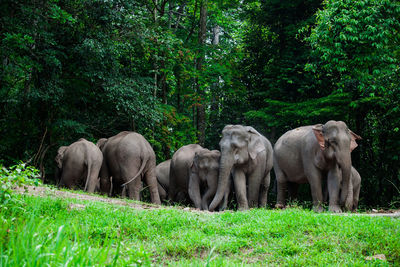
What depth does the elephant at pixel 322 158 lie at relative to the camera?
960 cm

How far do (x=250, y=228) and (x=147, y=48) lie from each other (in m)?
10.1

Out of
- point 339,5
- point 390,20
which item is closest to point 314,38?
point 339,5

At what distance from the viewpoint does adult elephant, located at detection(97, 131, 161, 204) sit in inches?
513

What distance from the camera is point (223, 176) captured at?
11.0 meters

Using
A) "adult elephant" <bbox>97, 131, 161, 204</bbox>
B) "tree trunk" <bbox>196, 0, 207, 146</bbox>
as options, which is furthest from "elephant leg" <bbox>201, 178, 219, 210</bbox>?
"tree trunk" <bbox>196, 0, 207, 146</bbox>

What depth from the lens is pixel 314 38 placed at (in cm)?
1307

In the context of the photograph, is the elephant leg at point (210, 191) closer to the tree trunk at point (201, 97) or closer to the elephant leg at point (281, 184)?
the elephant leg at point (281, 184)

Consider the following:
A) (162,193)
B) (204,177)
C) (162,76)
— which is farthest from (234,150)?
(162,76)

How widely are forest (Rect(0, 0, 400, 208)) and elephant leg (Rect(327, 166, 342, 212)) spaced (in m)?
4.03

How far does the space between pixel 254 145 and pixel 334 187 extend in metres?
2.53

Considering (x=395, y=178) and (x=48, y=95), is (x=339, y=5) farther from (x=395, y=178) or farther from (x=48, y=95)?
(x=48, y=95)

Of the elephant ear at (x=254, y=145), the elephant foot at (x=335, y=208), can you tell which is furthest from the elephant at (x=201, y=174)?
the elephant foot at (x=335, y=208)

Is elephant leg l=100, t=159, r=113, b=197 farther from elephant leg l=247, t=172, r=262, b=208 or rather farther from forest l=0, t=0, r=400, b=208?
elephant leg l=247, t=172, r=262, b=208

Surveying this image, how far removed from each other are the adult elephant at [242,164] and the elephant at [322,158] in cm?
80
